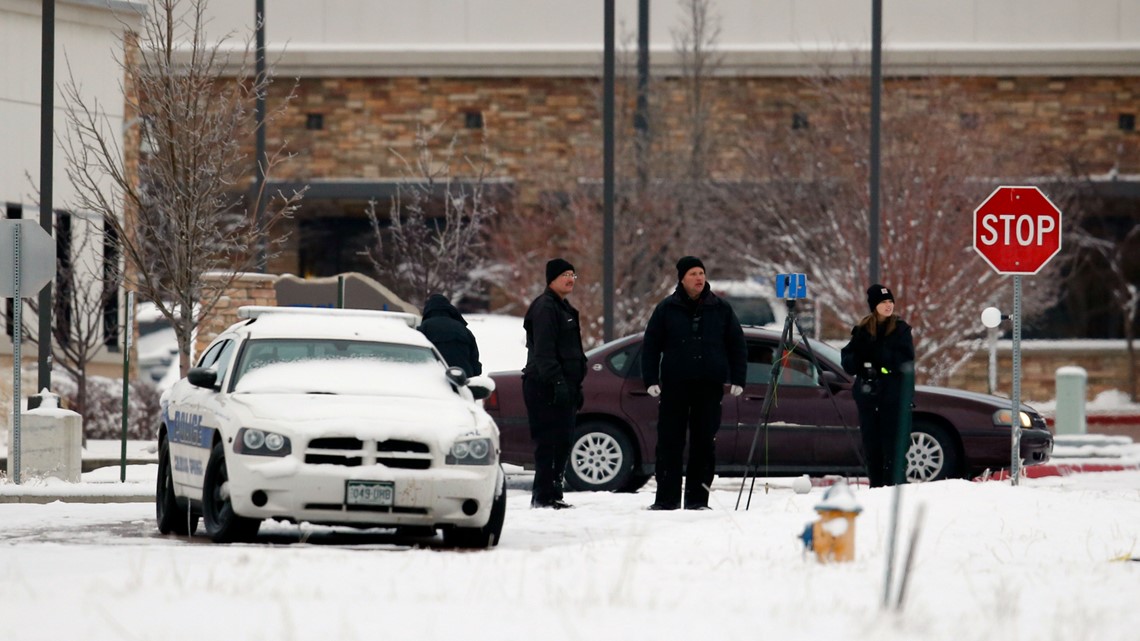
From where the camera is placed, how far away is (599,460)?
17109mm

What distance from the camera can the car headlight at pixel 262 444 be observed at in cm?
1155

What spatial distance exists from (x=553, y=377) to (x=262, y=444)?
3293mm

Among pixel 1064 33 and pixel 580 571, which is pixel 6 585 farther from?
pixel 1064 33

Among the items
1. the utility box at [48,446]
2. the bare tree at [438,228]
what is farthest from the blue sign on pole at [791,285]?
the bare tree at [438,228]

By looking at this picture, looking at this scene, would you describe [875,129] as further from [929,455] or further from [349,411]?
[349,411]

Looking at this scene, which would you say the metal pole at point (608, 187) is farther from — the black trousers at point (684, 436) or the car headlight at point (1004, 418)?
the black trousers at point (684, 436)

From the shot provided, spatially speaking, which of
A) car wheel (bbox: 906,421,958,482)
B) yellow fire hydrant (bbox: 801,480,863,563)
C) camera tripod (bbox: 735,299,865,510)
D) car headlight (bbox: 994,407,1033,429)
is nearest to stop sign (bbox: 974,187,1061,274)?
car headlight (bbox: 994,407,1033,429)

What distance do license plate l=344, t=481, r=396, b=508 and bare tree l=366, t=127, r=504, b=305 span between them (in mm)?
13200

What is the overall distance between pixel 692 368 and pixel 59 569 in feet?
18.0

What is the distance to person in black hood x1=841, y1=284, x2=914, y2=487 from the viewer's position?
50.0ft

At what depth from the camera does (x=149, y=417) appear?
25875 millimetres

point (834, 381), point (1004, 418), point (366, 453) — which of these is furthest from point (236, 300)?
point (366, 453)

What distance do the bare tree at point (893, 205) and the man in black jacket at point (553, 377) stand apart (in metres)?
16.0

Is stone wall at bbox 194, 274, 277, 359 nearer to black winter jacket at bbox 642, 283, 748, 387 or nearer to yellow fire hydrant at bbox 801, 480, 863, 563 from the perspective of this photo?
black winter jacket at bbox 642, 283, 748, 387
